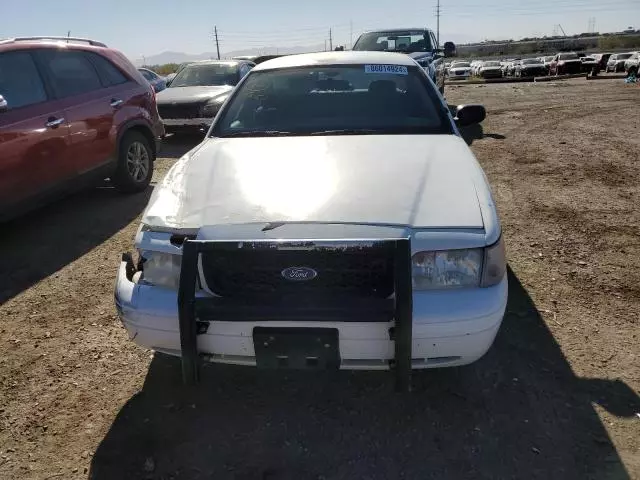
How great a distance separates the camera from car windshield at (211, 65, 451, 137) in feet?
11.6

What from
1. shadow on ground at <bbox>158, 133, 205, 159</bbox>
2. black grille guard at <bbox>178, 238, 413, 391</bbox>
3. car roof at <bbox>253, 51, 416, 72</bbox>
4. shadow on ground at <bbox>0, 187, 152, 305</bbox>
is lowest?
shadow on ground at <bbox>0, 187, 152, 305</bbox>

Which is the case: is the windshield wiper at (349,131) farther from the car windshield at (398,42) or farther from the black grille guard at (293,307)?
the car windshield at (398,42)

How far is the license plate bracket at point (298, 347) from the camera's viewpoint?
2121 millimetres

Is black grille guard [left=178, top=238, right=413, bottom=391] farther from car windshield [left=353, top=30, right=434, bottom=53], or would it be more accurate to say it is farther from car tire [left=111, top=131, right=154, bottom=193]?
car windshield [left=353, top=30, right=434, bottom=53]

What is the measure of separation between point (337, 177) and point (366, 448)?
52.9 inches

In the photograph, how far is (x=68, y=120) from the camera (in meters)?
4.95

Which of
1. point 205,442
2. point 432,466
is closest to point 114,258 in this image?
point 205,442

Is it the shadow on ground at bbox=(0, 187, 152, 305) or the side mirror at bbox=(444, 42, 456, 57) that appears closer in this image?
the shadow on ground at bbox=(0, 187, 152, 305)

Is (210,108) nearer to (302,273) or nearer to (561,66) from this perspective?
(302,273)

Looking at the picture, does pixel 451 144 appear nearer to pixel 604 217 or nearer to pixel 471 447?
pixel 471 447

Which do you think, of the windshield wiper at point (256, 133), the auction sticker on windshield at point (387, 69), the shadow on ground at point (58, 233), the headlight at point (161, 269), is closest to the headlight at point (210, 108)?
the shadow on ground at point (58, 233)

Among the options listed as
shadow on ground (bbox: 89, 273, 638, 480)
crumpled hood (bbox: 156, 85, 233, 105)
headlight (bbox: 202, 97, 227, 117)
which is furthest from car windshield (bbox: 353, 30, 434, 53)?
shadow on ground (bbox: 89, 273, 638, 480)

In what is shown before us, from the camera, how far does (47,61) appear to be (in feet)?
16.2

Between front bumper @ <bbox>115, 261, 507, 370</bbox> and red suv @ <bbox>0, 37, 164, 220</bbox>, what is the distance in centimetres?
286
